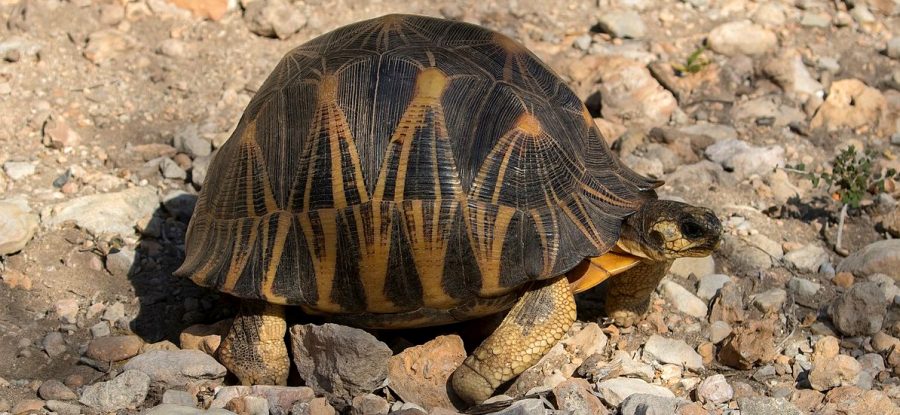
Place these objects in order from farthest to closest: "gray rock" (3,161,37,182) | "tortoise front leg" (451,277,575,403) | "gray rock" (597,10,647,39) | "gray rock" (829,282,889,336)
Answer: "gray rock" (597,10,647,39) < "gray rock" (3,161,37,182) < "gray rock" (829,282,889,336) < "tortoise front leg" (451,277,575,403)

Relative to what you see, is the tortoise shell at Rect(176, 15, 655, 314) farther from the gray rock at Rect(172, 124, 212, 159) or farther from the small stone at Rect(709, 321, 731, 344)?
the gray rock at Rect(172, 124, 212, 159)

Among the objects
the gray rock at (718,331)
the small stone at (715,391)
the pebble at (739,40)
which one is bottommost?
the gray rock at (718,331)

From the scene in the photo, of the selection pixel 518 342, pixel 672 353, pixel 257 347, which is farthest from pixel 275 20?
pixel 672 353

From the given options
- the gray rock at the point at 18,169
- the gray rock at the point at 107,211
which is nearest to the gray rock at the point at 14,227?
the gray rock at the point at 107,211

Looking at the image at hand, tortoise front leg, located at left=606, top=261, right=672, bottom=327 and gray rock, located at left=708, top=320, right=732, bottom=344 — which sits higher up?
tortoise front leg, located at left=606, top=261, right=672, bottom=327

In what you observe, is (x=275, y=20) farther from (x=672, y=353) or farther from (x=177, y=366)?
(x=672, y=353)

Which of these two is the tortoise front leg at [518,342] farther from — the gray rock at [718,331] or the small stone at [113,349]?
the small stone at [113,349]

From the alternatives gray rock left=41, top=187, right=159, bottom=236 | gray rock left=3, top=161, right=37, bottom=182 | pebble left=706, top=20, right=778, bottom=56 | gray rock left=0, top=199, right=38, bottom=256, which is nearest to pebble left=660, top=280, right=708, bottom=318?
pebble left=706, top=20, right=778, bottom=56
